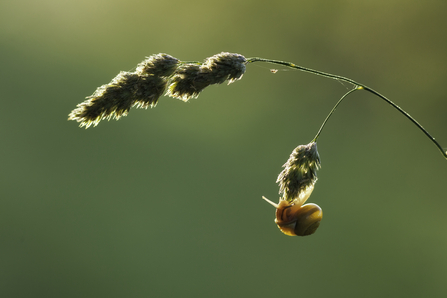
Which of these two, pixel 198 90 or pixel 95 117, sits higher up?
pixel 198 90

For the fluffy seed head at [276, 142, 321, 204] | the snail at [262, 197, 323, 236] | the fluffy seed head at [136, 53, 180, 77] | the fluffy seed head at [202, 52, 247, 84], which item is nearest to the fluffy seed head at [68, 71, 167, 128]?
the fluffy seed head at [136, 53, 180, 77]

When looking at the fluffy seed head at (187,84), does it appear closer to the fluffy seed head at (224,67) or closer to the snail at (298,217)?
the fluffy seed head at (224,67)

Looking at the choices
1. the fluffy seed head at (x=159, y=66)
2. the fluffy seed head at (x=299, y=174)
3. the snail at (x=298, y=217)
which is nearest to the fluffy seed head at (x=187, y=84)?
the fluffy seed head at (x=159, y=66)

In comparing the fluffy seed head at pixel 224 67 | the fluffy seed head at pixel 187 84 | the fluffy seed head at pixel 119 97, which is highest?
the fluffy seed head at pixel 224 67

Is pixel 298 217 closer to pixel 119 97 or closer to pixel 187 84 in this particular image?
pixel 187 84

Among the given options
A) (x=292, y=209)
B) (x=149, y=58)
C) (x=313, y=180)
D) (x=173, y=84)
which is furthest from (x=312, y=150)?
(x=149, y=58)

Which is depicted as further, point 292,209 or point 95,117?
point 292,209

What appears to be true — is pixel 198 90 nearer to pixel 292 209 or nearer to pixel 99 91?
pixel 99 91

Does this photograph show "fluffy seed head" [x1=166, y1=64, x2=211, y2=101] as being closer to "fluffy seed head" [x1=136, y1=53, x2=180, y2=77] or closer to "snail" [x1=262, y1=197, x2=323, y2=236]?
"fluffy seed head" [x1=136, y1=53, x2=180, y2=77]

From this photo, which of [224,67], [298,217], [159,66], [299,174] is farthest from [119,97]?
[298,217]
